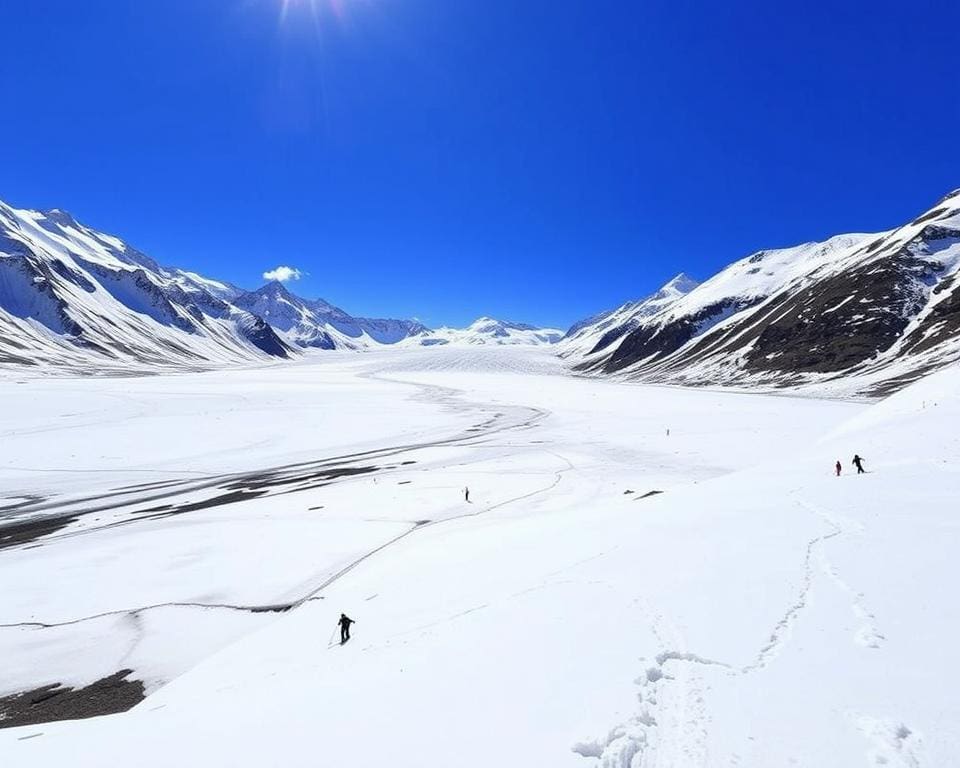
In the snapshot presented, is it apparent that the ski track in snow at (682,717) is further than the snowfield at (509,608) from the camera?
No

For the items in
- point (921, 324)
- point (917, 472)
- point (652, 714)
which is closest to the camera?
point (652, 714)

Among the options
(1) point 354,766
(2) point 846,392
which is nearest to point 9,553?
(1) point 354,766

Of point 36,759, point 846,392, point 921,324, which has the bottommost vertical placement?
point 36,759

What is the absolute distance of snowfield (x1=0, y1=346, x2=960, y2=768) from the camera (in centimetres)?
708

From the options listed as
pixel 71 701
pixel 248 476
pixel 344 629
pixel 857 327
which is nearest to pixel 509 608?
pixel 344 629

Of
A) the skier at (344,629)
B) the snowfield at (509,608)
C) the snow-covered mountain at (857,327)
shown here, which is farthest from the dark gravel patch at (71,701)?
the snow-covered mountain at (857,327)

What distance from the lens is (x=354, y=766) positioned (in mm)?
6363

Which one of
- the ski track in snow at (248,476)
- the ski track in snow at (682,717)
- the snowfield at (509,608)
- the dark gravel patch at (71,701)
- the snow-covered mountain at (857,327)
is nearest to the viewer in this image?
the ski track in snow at (682,717)

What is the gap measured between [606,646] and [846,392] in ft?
347

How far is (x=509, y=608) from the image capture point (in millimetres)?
12219

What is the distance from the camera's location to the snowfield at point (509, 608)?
23.2ft

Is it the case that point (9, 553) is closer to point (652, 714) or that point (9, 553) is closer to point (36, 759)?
point (36, 759)

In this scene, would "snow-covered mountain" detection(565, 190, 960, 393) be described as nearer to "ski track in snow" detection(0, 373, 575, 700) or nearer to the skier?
"ski track in snow" detection(0, 373, 575, 700)

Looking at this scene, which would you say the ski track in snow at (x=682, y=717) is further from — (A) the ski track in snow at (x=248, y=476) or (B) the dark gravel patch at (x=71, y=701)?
(B) the dark gravel patch at (x=71, y=701)
